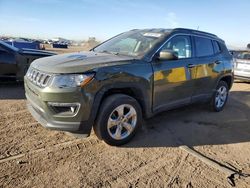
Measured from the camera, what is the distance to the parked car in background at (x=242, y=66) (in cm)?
1066

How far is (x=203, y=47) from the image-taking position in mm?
5809

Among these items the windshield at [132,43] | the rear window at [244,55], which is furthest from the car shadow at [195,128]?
the rear window at [244,55]

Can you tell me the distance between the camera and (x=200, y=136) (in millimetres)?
4895

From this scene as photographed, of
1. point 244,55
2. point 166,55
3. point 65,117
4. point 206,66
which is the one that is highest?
point 166,55

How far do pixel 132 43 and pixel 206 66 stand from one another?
1787mm

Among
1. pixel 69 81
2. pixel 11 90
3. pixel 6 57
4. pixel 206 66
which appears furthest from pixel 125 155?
pixel 6 57

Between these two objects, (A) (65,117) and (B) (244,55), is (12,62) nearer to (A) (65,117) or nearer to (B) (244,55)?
(A) (65,117)

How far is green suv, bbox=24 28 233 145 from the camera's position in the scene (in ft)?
12.0

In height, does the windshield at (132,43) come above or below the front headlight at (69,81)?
above

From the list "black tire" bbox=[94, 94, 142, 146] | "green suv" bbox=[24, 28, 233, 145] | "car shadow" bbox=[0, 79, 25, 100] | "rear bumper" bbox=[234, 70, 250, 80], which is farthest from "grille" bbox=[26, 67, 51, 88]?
"rear bumper" bbox=[234, 70, 250, 80]

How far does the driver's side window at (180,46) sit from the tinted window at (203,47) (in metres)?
0.32

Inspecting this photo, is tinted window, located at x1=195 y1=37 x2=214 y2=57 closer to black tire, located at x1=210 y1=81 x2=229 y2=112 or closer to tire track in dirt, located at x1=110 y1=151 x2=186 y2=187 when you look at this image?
black tire, located at x1=210 y1=81 x2=229 y2=112

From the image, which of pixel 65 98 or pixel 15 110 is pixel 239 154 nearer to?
pixel 65 98

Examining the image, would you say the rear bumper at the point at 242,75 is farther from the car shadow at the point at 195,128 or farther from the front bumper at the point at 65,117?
the front bumper at the point at 65,117
